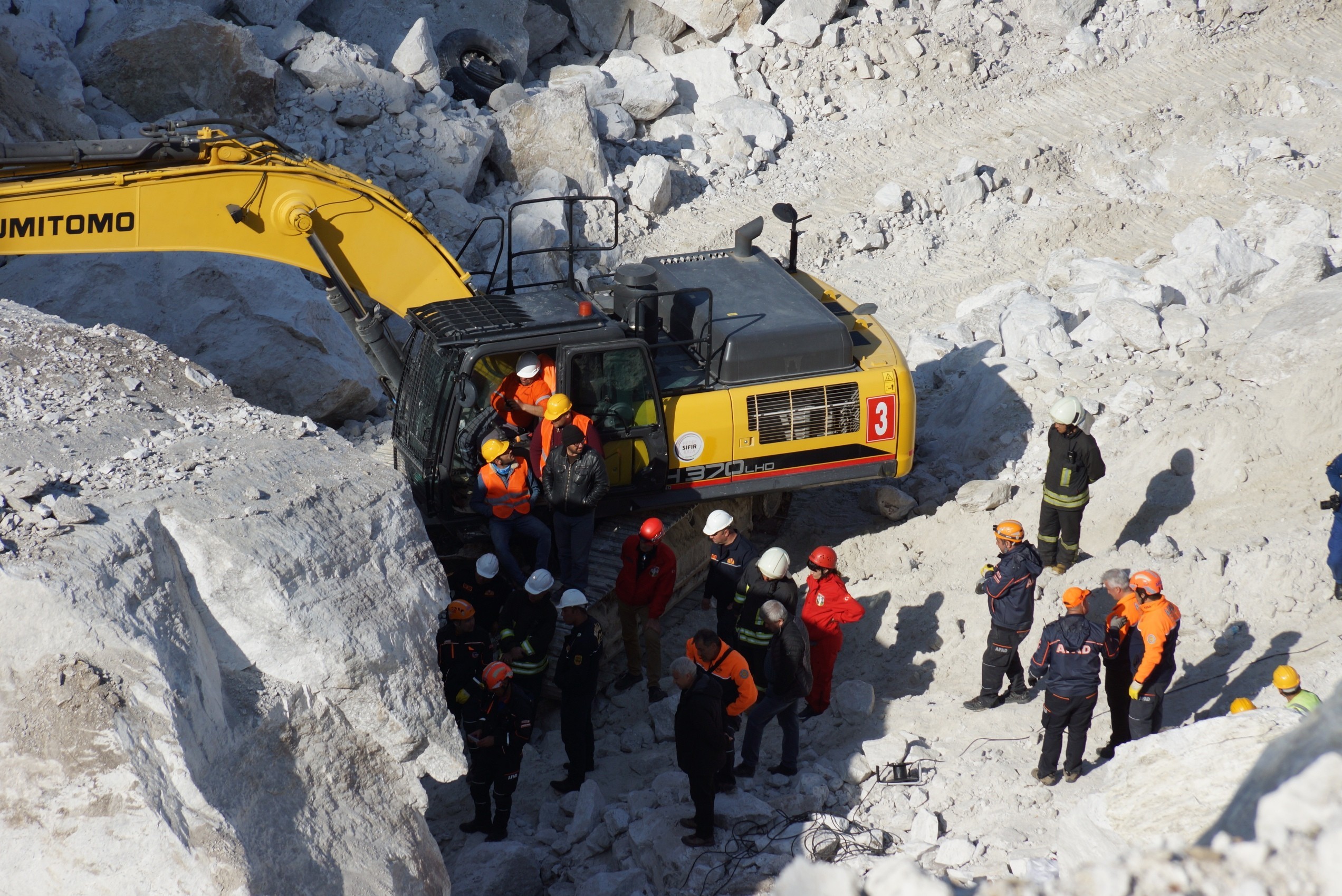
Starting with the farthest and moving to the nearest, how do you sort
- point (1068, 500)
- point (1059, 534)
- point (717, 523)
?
point (1059, 534) → point (1068, 500) → point (717, 523)

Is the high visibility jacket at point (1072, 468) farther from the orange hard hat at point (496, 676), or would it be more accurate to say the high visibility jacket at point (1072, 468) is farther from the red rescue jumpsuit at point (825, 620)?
the orange hard hat at point (496, 676)

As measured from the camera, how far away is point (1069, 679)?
6508mm

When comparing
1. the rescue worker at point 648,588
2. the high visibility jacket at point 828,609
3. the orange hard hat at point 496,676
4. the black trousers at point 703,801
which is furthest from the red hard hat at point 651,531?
the black trousers at point 703,801


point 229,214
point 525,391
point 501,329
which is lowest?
point 525,391

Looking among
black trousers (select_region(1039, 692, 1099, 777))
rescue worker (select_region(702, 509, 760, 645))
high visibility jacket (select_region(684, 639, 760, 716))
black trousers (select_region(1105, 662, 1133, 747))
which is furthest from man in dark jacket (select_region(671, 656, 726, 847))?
black trousers (select_region(1105, 662, 1133, 747))

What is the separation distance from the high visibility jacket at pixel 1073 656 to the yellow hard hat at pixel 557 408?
3.18 m

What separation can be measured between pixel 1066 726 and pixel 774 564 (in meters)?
1.91

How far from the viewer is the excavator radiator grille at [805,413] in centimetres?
830

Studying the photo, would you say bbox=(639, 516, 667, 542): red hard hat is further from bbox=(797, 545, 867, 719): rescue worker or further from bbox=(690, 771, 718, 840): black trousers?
bbox=(690, 771, 718, 840): black trousers

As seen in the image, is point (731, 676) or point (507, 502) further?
point (507, 502)

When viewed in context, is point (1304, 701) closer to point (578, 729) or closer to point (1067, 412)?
point (1067, 412)

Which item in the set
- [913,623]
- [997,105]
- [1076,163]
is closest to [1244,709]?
[913,623]

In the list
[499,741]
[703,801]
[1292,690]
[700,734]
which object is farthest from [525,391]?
[1292,690]

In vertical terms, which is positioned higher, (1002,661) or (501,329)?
(501,329)
